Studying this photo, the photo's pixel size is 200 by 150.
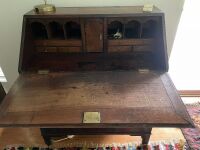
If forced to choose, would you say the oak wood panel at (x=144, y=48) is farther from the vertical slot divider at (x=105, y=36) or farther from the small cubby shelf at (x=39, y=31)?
the small cubby shelf at (x=39, y=31)

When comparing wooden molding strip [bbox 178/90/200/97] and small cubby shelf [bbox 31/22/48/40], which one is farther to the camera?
wooden molding strip [bbox 178/90/200/97]

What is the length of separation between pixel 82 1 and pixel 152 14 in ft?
1.55

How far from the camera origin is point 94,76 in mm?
1094

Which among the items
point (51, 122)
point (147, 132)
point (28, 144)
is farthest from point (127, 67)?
point (28, 144)

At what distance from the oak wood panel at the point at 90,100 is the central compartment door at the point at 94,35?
0.56 feet

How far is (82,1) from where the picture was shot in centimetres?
125

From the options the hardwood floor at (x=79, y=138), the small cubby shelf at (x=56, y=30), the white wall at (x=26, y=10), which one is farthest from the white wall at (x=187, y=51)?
the small cubby shelf at (x=56, y=30)

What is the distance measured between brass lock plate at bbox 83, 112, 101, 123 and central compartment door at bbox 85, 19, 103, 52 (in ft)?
1.49

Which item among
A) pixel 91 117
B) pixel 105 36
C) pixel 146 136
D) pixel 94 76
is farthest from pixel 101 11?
pixel 146 136

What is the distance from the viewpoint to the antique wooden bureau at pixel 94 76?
0.85 m

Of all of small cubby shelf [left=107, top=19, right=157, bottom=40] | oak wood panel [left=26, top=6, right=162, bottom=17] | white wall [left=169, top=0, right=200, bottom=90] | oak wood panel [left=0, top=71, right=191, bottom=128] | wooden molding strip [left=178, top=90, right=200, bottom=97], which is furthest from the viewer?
wooden molding strip [left=178, top=90, right=200, bottom=97]

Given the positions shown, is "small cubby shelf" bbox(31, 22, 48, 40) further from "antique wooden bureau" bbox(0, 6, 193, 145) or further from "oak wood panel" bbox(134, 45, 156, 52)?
"oak wood panel" bbox(134, 45, 156, 52)

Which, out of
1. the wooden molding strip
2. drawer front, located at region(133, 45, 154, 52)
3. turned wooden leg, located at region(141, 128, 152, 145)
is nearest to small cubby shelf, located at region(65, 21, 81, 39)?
drawer front, located at region(133, 45, 154, 52)

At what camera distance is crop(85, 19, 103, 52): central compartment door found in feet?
3.56
